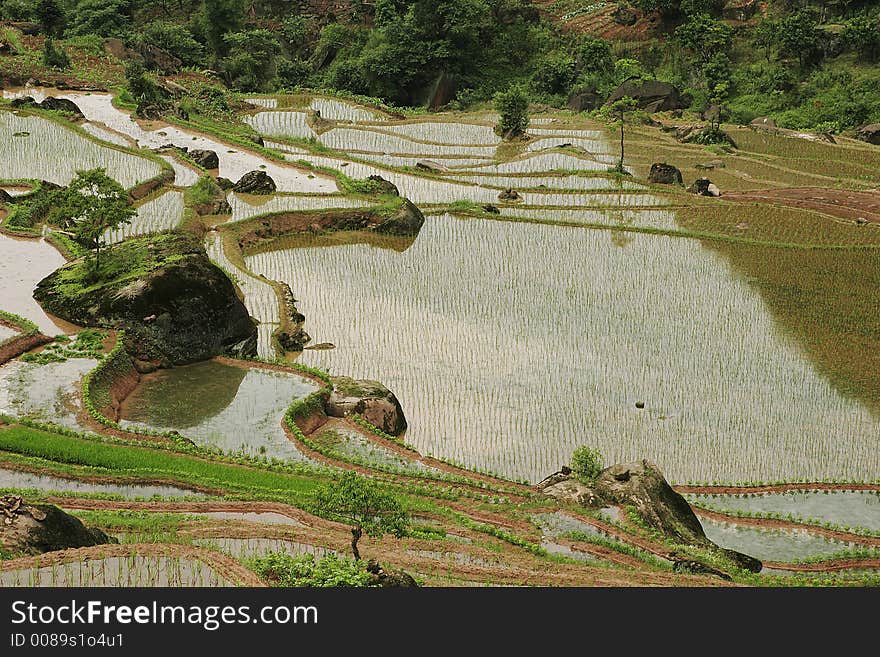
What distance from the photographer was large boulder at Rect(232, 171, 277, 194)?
24.4m

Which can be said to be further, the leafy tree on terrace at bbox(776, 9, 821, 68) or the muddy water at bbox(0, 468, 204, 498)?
the leafy tree on terrace at bbox(776, 9, 821, 68)

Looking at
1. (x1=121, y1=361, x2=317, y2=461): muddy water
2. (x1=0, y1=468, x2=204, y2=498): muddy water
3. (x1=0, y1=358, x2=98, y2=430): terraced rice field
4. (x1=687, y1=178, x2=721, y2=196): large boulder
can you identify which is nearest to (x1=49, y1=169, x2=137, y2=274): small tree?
(x1=0, y1=358, x2=98, y2=430): terraced rice field

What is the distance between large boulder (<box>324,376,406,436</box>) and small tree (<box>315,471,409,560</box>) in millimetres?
3083

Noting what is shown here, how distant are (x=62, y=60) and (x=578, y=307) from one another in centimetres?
2930

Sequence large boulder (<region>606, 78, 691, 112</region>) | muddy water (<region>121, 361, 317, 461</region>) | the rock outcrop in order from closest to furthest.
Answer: the rock outcrop < muddy water (<region>121, 361, 317, 461</region>) < large boulder (<region>606, 78, 691, 112</region>)

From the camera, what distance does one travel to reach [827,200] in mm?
24750

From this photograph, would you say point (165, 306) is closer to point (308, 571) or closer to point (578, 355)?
point (578, 355)

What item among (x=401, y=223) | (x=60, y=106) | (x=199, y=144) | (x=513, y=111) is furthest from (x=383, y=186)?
(x=60, y=106)

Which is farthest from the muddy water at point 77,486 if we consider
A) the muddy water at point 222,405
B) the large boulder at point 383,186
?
the large boulder at point 383,186

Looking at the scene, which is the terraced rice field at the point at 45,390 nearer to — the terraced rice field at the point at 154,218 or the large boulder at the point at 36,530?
the large boulder at the point at 36,530

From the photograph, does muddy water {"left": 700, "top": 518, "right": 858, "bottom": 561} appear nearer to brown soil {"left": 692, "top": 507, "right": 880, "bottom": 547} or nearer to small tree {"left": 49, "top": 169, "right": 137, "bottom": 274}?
brown soil {"left": 692, "top": 507, "right": 880, "bottom": 547}

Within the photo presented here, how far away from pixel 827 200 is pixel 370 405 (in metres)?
16.0

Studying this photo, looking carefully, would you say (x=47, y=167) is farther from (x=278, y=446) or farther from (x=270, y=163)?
(x=278, y=446)

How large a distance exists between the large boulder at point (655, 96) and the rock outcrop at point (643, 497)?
2853cm
